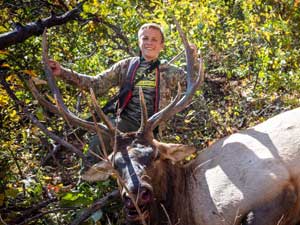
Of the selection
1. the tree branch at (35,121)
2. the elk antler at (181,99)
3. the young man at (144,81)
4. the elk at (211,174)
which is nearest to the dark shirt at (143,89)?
the young man at (144,81)

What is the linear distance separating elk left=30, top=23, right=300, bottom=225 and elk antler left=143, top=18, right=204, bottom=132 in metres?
0.01

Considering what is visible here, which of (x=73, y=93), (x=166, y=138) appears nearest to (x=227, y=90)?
(x=166, y=138)

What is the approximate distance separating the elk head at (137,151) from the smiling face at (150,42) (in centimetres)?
47

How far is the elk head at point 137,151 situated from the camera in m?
4.22

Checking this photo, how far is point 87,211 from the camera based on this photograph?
5.09 m

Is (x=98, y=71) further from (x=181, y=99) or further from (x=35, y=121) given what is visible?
(x=181, y=99)

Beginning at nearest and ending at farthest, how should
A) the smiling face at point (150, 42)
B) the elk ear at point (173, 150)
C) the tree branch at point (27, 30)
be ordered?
the elk ear at point (173, 150) < the tree branch at point (27, 30) < the smiling face at point (150, 42)

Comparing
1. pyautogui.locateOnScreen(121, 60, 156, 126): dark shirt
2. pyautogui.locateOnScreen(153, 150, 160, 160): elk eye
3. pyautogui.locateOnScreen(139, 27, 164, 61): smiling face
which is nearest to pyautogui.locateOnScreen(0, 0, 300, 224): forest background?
pyautogui.locateOnScreen(139, 27, 164, 61): smiling face

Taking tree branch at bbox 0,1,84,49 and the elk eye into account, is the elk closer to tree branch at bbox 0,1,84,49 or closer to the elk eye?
the elk eye

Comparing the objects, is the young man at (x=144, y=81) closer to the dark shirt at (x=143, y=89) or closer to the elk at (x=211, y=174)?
the dark shirt at (x=143, y=89)

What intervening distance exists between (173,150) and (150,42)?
1.34m

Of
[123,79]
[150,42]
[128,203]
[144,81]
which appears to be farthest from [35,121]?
[128,203]

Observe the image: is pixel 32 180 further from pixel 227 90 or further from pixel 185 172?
pixel 227 90

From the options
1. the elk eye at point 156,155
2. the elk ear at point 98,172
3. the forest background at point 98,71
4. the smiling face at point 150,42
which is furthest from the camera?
the smiling face at point 150,42
